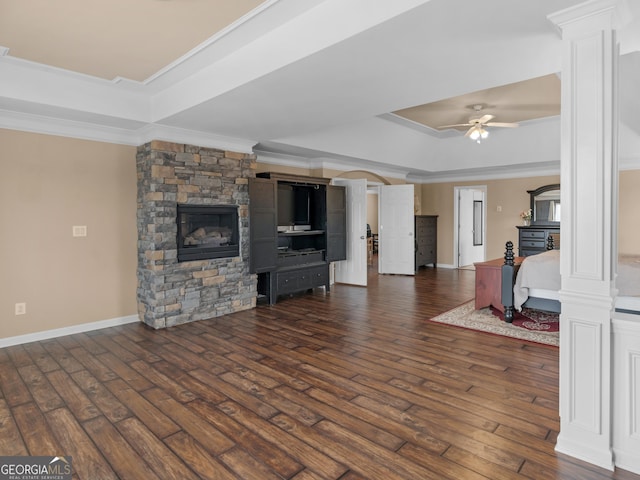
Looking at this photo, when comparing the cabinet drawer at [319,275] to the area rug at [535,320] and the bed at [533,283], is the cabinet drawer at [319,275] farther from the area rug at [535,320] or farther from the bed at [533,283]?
the bed at [533,283]

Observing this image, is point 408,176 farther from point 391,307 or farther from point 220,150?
point 220,150

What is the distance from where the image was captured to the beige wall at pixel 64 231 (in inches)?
162

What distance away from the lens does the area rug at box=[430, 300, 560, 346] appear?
412 cm

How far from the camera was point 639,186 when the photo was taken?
728 cm

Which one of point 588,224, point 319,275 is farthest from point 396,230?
point 588,224

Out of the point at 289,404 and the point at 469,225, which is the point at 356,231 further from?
the point at 289,404

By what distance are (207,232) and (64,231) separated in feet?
5.36

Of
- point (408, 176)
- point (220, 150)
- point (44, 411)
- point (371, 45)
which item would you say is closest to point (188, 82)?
point (220, 150)

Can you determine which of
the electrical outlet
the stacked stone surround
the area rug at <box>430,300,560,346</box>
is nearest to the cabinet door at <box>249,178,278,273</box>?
the stacked stone surround

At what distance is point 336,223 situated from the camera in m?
7.05

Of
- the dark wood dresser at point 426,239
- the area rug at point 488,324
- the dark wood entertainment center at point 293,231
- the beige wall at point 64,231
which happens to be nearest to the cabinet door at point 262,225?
the dark wood entertainment center at point 293,231

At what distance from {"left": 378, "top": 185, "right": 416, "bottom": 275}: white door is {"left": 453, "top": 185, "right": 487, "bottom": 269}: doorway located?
5.42 feet

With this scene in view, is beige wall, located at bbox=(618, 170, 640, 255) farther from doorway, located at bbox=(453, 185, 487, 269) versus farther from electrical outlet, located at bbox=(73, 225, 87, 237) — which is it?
electrical outlet, located at bbox=(73, 225, 87, 237)

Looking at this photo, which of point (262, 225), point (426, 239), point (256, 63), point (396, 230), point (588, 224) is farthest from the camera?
point (426, 239)
